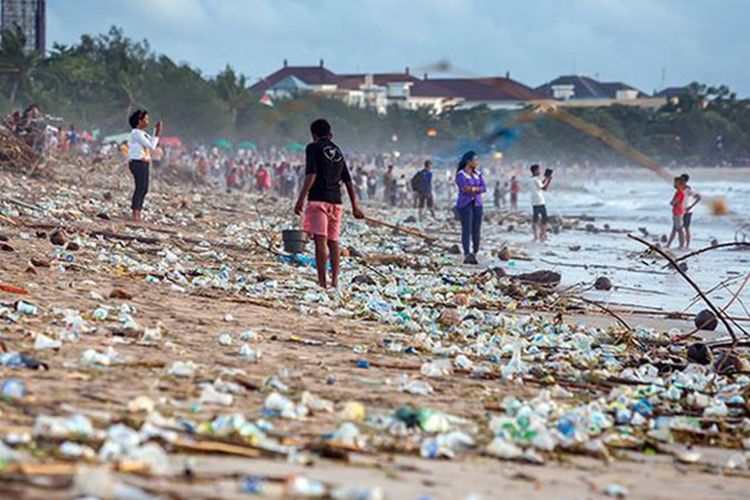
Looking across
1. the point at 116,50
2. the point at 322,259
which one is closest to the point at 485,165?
the point at 116,50

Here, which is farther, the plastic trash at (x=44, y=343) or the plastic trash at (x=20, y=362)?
the plastic trash at (x=44, y=343)

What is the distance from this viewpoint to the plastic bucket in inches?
511

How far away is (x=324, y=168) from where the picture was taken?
9.93 metres

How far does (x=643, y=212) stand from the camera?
1810 inches

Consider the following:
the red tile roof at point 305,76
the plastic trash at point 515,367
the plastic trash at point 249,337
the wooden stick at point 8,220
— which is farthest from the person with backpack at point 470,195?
the red tile roof at point 305,76

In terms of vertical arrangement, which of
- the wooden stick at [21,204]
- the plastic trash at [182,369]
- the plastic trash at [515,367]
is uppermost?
the wooden stick at [21,204]

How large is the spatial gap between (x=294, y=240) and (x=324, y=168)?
316cm

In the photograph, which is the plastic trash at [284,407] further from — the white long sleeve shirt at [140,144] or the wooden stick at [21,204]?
the wooden stick at [21,204]

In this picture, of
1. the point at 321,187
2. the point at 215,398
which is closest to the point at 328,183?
the point at 321,187

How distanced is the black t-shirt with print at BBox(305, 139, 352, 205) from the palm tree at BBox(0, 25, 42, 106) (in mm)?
43691

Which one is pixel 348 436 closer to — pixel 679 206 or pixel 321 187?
pixel 321 187

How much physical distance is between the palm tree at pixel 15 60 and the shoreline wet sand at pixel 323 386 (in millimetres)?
44094

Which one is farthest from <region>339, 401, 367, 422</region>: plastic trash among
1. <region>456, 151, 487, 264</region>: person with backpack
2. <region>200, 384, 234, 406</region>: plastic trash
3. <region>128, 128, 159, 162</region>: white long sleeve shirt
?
<region>456, 151, 487, 264</region>: person with backpack

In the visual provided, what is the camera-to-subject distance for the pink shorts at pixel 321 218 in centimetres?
994
